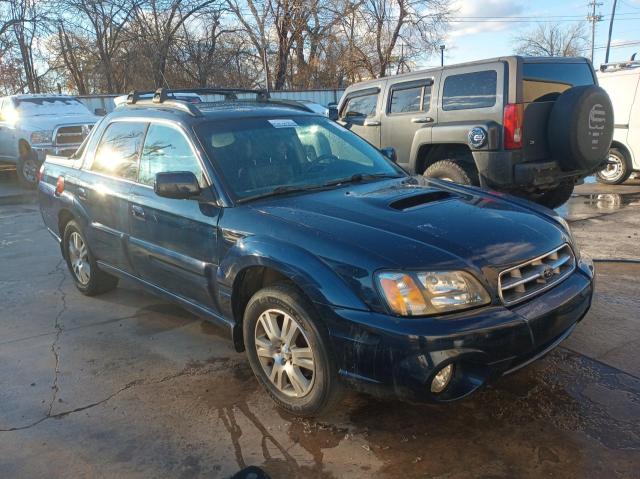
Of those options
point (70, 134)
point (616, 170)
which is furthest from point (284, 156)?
point (70, 134)

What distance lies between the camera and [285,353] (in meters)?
2.85

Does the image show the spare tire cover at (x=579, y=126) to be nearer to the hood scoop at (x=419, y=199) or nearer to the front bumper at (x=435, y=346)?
the hood scoop at (x=419, y=199)

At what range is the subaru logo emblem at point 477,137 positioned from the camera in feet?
19.6

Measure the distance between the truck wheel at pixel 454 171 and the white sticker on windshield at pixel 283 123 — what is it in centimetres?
302

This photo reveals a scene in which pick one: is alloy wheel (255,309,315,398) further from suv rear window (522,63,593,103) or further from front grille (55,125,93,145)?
front grille (55,125,93,145)

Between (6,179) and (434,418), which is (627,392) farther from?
(6,179)

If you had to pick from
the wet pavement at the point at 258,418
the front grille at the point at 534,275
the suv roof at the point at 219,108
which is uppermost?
the suv roof at the point at 219,108

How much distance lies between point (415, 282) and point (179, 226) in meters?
1.67

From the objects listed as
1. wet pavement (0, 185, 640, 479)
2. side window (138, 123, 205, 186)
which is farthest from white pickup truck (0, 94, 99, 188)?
side window (138, 123, 205, 186)

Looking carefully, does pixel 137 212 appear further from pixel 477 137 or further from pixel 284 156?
pixel 477 137

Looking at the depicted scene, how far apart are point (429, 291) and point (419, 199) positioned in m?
0.90

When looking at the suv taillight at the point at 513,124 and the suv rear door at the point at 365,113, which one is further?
the suv rear door at the point at 365,113

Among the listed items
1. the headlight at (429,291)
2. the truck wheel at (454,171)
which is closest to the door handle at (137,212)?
the headlight at (429,291)

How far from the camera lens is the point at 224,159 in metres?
3.36
